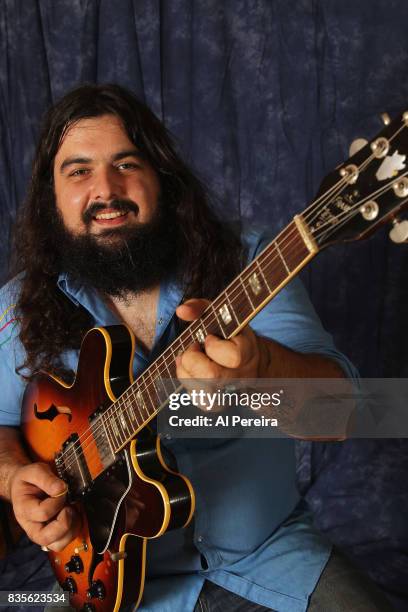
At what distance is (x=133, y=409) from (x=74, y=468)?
277mm

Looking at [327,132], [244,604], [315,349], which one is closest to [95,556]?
[244,604]

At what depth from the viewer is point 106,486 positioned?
47.3 inches

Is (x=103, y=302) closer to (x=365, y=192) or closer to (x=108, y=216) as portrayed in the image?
(x=108, y=216)

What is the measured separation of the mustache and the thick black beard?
0.12 feet

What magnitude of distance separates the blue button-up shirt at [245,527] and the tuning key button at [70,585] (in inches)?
5.7

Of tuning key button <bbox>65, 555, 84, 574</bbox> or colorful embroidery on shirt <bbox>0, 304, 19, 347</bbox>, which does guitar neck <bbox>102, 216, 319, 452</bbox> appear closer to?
tuning key button <bbox>65, 555, 84, 574</bbox>

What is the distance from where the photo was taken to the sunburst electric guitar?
0.74m

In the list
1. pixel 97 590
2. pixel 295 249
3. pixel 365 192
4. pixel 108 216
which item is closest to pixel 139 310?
pixel 108 216

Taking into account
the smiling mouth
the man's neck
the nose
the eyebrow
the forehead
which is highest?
the forehead

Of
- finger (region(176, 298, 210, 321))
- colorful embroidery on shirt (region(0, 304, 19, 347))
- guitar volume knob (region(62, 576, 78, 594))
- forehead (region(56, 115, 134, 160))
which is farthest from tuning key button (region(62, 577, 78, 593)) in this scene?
forehead (region(56, 115, 134, 160))

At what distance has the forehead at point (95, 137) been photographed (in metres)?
1.45

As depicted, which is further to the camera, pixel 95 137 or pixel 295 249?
pixel 95 137

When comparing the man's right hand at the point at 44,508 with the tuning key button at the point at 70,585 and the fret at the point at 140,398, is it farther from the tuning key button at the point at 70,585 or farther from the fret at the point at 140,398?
the fret at the point at 140,398

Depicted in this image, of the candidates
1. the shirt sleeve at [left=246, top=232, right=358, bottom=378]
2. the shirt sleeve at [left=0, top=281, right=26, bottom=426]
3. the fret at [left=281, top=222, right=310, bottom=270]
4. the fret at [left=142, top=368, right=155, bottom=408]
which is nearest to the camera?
the fret at [left=281, top=222, right=310, bottom=270]
